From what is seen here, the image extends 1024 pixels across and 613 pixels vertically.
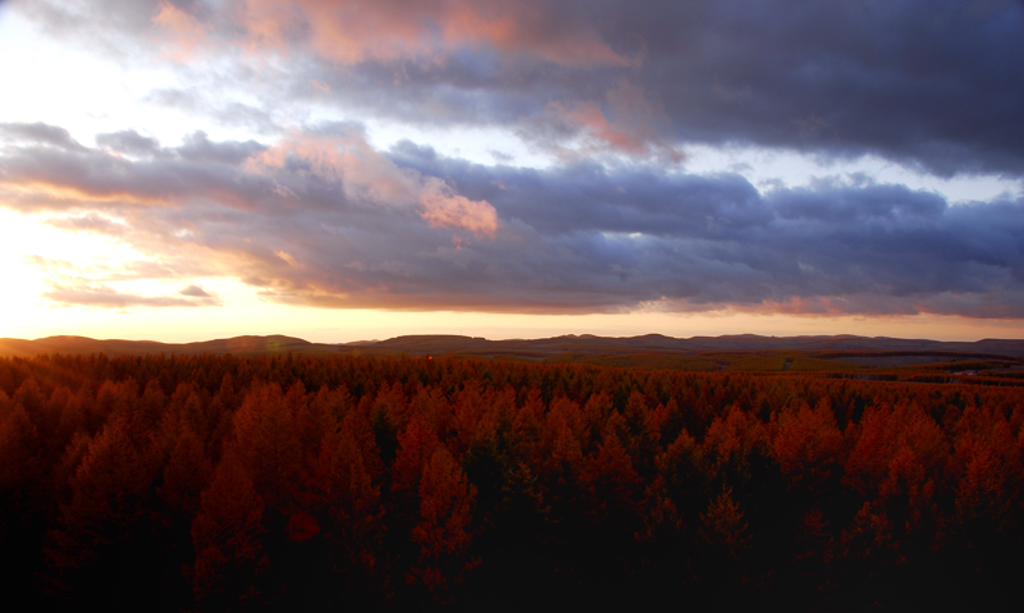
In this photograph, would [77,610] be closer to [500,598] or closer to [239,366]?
[500,598]

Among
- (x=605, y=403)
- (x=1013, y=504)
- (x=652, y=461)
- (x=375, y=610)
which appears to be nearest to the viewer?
(x=375, y=610)

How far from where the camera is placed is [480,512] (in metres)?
22.6

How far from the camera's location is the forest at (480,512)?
17203mm

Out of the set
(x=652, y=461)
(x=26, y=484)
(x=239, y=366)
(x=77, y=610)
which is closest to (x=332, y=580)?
(x=77, y=610)

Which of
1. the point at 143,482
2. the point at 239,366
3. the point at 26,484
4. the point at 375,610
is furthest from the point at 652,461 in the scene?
the point at 239,366

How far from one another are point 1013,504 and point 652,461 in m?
14.5

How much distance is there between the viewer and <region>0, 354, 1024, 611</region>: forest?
17.2 m

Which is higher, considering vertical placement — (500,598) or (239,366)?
(239,366)

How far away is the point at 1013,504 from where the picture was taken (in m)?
23.3

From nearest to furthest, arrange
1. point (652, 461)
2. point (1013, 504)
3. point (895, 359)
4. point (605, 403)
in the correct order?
1. point (1013, 504)
2. point (652, 461)
3. point (605, 403)
4. point (895, 359)

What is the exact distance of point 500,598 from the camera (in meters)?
20.8

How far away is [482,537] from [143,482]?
1160cm

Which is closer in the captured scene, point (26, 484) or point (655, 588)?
point (26, 484)

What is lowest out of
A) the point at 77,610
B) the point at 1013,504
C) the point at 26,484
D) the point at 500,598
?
the point at 500,598
